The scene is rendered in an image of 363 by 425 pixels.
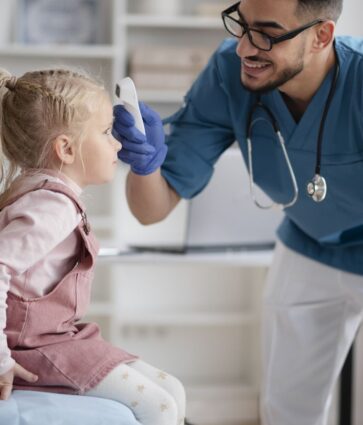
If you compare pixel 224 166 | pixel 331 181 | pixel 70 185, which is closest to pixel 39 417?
pixel 70 185

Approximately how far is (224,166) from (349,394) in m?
0.85

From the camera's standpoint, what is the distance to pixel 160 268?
3.45 m

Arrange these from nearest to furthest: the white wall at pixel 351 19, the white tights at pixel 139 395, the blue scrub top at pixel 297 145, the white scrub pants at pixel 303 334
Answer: the white tights at pixel 139 395 < the blue scrub top at pixel 297 145 < the white scrub pants at pixel 303 334 < the white wall at pixel 351 19

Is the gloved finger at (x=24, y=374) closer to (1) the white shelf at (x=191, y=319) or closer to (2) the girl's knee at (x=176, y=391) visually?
(2) the girl's knee at (x=176, y=391)

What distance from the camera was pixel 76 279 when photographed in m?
1.28

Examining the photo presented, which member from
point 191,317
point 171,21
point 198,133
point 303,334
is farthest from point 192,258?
point 171,21

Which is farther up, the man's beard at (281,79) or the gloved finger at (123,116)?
the man's beard at (281,79)

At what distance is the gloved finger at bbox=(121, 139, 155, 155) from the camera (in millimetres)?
1564

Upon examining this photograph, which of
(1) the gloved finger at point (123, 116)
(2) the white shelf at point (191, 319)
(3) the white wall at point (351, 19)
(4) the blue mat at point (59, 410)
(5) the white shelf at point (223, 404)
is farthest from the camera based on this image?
(2) the white shelf at point (191, 319)

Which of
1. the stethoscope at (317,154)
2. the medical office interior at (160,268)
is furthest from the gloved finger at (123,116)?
the medical office interior at (160,268)

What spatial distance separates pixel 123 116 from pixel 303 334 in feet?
2.67

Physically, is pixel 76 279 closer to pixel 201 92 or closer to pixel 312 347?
pixel 201 92

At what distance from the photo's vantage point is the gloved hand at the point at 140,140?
151 cm

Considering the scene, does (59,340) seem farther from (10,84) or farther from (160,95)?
(160,95)
